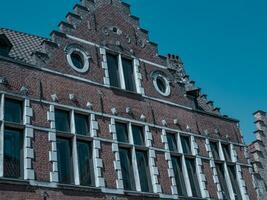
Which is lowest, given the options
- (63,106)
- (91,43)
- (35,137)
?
(35,137)

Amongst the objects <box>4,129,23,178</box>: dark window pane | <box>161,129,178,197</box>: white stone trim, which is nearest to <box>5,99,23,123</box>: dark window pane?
<box>4,129,23,178</box>: dark window pane

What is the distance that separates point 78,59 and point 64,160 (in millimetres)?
3517

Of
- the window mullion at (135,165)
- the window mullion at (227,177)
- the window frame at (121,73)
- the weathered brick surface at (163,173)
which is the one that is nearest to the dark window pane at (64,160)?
the window mullion at (135,165)

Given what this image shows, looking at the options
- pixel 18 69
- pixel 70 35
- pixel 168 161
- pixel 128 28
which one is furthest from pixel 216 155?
pixel 18 69

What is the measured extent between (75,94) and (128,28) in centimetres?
420

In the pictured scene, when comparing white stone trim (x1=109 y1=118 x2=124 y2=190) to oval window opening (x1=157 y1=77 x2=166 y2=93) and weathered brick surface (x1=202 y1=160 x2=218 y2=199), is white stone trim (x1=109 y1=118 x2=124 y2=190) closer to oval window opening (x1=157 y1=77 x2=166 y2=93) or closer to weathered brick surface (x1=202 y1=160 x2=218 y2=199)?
oval window opening (x1=157 y1=77 x2=166 y2=93)

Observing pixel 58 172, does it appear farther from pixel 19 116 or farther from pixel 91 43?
pixel 91 43

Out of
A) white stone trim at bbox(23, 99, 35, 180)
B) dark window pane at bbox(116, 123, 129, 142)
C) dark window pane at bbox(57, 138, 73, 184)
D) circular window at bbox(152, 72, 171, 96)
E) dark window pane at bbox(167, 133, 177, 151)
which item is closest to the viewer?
white stone trim at bbox(23, 99, 35, 180)

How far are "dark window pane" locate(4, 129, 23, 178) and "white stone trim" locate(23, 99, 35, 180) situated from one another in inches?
5.6

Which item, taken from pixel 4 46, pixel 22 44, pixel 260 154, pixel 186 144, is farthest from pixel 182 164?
pixel 4 46

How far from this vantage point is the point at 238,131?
17984 millimetres

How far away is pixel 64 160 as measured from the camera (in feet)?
40.1

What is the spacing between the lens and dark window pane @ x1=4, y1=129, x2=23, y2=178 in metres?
11.0

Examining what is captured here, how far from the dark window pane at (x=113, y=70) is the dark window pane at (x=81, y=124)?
188 cm
